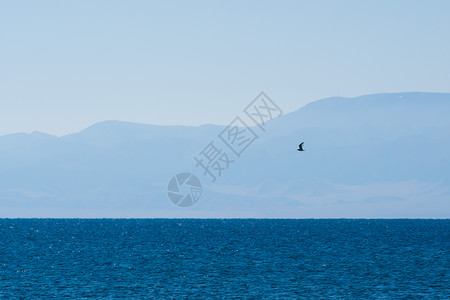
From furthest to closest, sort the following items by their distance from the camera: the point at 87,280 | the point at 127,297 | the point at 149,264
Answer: the point at 149,264, the point at 87,280, the point at 127,297

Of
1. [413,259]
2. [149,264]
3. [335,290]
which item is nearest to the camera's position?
[335,290]

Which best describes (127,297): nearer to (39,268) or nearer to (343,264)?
(39,268)

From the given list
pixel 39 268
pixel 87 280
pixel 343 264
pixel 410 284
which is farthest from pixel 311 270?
pixel 39 268

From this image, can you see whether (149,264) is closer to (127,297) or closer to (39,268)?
(39,268)

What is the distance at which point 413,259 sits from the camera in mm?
97062

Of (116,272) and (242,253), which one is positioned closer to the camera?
(116,272)

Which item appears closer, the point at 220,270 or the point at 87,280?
the point at 87,280

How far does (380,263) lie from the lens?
91.1 meters

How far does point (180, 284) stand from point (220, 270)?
42.7 ft

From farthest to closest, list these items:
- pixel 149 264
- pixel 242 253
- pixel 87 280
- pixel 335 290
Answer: pixel 242 253 < pixel 149 264 < pixel 87 280 < pixel 335 290

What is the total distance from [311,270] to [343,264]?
9.30 m

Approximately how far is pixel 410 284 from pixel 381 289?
4876mm

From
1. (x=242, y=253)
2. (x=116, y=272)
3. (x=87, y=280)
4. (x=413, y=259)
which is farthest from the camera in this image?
(x=242, y=253)

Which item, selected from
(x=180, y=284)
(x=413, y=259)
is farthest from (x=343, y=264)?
(x=180, y=284)
